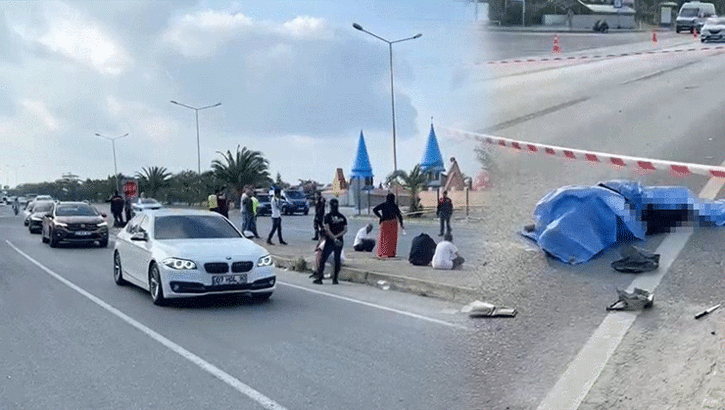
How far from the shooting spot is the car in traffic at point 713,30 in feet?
13.3

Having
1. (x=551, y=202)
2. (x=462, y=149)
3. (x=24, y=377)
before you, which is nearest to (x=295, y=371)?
(x=24, y=377)

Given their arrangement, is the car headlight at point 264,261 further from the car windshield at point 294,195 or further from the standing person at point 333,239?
the car windshield at point 294,195

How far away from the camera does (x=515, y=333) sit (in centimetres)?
371

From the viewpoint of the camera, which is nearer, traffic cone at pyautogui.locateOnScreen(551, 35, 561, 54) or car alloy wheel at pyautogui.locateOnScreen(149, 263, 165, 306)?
traffic cone at pyautogui.locateOnScreen(551, 35, 561, 54)

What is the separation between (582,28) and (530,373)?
1550mm

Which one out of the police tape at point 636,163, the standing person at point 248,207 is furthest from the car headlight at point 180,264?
the standing person at point 248,207

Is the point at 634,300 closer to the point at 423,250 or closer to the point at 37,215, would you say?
the point at 423,250

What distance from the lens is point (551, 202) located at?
428 centimetres

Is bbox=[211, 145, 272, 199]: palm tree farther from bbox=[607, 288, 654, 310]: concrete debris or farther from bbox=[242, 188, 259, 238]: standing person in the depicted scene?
A: bbox=[607, 288, 654, 310]: concrete debris

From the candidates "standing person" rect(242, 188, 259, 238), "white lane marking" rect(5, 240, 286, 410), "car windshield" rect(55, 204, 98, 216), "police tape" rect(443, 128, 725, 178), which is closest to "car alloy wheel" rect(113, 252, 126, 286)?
"white lane marking" rect(5, 240, 286, 410)

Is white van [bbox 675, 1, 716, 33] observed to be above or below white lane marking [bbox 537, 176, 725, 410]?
above

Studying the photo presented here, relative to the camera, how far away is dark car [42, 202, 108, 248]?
21.7m

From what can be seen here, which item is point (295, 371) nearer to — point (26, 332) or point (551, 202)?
point (551, 202)

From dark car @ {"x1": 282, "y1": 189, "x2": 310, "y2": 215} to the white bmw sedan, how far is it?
113 feet
